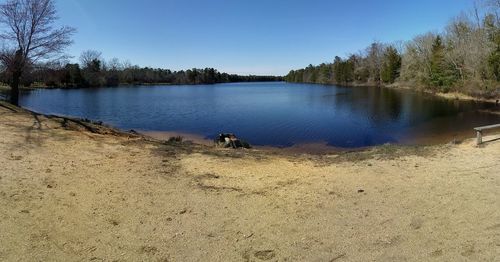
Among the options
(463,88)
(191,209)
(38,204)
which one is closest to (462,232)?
(191,209)

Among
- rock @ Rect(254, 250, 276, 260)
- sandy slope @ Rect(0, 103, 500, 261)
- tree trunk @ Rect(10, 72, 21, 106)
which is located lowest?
rock @ Rect(254, 250, 276, 260)

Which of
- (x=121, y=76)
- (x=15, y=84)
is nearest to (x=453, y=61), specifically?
(x=15, y=84)

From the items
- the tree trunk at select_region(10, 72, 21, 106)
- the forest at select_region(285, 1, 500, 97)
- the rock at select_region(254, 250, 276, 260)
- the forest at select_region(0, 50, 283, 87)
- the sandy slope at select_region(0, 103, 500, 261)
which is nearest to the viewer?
the rock at select_region(254, 250, 276, 260)

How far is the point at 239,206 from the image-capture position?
780cm

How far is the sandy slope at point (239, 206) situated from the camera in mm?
5840

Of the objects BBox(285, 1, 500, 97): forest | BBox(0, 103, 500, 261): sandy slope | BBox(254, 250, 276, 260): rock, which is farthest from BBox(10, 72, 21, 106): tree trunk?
BBox(285, 1, 500, 97): forest

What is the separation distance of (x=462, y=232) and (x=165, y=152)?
9.16 meters

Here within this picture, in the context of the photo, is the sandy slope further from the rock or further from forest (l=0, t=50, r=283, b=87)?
forest (l=0, t=50, r=283, b=87)

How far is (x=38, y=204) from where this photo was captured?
24.1 feet

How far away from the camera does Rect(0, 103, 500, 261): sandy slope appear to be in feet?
19.2

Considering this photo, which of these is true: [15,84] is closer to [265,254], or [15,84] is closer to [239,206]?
[239,206]

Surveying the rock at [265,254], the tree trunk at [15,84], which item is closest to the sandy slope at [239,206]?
the rock at [265,254]

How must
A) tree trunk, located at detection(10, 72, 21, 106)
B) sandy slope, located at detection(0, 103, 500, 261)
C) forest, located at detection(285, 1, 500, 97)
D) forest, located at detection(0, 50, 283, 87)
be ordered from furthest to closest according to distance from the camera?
forest, located at detection(0, 50, 283, 87) < forest, located at detection(285, 1, 500, 97) < tree trunk, located at detection(10, 72, 21, 106) < sandy slope, located at detection(0, 103, 500, 261)

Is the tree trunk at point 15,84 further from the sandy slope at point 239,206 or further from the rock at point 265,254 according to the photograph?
the rock at point 265,254
